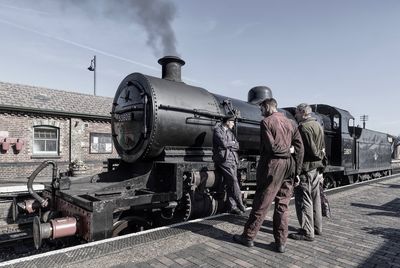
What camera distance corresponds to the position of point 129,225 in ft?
17.1

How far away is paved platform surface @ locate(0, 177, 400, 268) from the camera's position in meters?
3.47

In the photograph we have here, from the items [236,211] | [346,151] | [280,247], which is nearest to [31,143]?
[236,211]

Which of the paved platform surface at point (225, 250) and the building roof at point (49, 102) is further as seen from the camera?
the building roof at point (49, 102)

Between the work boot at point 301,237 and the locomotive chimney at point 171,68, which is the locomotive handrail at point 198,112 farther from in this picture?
the work boot at point 301,237

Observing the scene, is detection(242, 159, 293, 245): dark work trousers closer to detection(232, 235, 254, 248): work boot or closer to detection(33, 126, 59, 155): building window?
detection(232, 235, 254, 248): work boot

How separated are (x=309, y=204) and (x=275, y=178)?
0.93m

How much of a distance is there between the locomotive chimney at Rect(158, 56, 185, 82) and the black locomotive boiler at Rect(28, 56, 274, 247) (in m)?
0.02

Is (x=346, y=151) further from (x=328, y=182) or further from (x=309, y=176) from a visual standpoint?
(x=309, y=176)

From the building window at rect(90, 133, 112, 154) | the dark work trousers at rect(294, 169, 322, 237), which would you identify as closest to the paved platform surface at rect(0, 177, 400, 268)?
the dark work trousers at rect(294, 169, 322, 237)

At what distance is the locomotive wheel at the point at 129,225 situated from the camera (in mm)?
4805

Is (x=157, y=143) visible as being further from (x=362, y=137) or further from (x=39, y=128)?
(x=39, y=128)

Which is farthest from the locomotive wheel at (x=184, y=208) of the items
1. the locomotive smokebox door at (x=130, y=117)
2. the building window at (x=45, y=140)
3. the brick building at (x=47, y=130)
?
the building window at (x=45, y=140)

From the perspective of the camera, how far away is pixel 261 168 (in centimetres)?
423

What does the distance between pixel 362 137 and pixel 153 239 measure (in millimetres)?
12036
